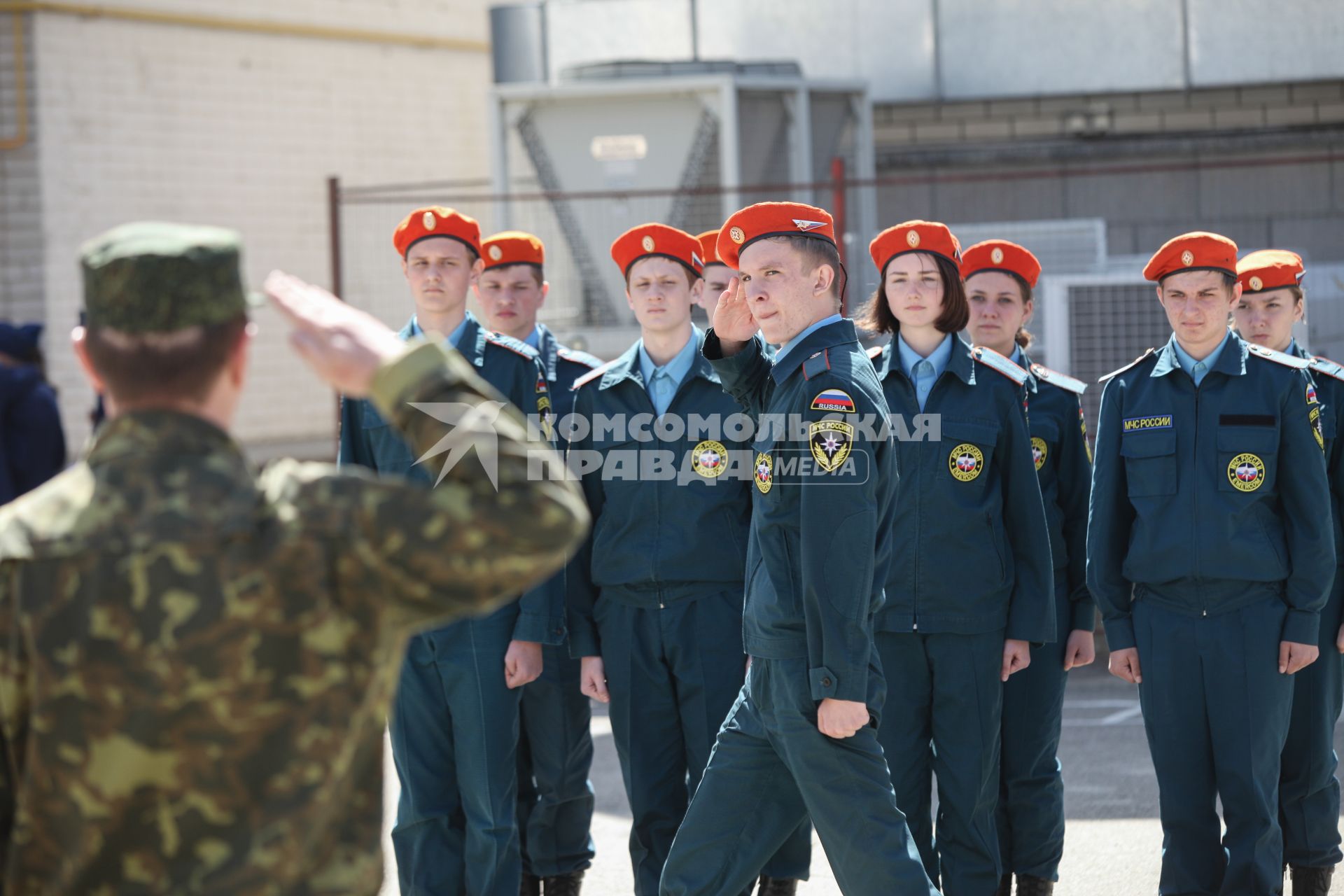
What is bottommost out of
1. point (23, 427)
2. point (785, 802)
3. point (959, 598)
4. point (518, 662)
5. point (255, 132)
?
point (785, 802)

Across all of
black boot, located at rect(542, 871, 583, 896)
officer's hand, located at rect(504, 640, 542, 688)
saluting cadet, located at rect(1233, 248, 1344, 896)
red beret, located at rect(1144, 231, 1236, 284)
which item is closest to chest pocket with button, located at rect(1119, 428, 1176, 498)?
saluting cadet, located at rect(1233, 248, 1344, 896)

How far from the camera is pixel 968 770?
4215 mm

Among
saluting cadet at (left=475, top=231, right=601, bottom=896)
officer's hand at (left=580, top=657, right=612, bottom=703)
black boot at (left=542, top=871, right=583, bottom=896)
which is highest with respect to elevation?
officer's hand at (left=580, top=657, right=612, bottom=703)

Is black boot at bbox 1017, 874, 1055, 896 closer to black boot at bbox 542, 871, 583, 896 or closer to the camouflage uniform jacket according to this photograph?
black boot at bbox 542, 871, 583, 896

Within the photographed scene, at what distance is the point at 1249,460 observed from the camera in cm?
422

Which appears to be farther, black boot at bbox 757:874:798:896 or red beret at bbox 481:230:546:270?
red beret at bbox 481:230:546:270

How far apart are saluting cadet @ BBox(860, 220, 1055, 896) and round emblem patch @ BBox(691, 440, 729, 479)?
52cm

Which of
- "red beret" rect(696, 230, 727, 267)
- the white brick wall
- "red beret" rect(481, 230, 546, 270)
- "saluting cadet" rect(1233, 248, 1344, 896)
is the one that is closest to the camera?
"saluting cadet" rect(1233, 248, 1344, 896)

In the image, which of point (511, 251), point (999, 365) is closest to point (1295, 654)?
point (999, 365)

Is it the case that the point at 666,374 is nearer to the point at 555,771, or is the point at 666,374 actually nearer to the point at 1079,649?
the point at 555,771

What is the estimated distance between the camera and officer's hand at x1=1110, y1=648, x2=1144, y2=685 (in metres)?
4.41

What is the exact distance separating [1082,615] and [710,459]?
137 centimetres

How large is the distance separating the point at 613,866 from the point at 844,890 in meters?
2.02

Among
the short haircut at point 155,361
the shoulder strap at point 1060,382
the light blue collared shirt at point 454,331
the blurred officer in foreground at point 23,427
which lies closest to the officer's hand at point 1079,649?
the shoulder strap at point 1060,382
